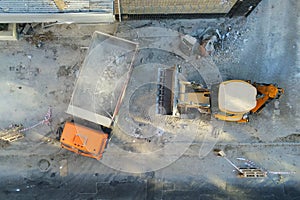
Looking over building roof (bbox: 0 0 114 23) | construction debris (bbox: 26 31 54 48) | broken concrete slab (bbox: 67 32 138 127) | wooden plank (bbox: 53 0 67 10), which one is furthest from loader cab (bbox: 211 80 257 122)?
construction debris (bbox: 26 31 54 48)

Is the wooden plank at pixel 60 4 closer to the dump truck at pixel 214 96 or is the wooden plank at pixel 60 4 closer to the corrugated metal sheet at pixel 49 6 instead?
the corrugated metal sheet at pixel 49 6

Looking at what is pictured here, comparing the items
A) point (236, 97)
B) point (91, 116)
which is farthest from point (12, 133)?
point (236, 97)

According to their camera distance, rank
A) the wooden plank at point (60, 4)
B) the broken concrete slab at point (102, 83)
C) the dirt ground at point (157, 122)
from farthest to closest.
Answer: the dirt ground at point (157, 122)
the broken concrete slab at point (102, 83)
the wooden plank at point (60, 4)

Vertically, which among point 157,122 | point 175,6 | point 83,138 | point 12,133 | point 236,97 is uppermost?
point 175,6

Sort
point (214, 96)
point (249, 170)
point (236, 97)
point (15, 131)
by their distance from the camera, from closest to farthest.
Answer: point (236, 97), point (214, 96), point (15, 131), point (249, 170)

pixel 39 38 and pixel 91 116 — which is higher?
pixel 39 38

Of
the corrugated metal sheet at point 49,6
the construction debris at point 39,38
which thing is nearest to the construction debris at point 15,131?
the construction debris at point 39,38

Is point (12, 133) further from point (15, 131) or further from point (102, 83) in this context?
point (102, 83)
